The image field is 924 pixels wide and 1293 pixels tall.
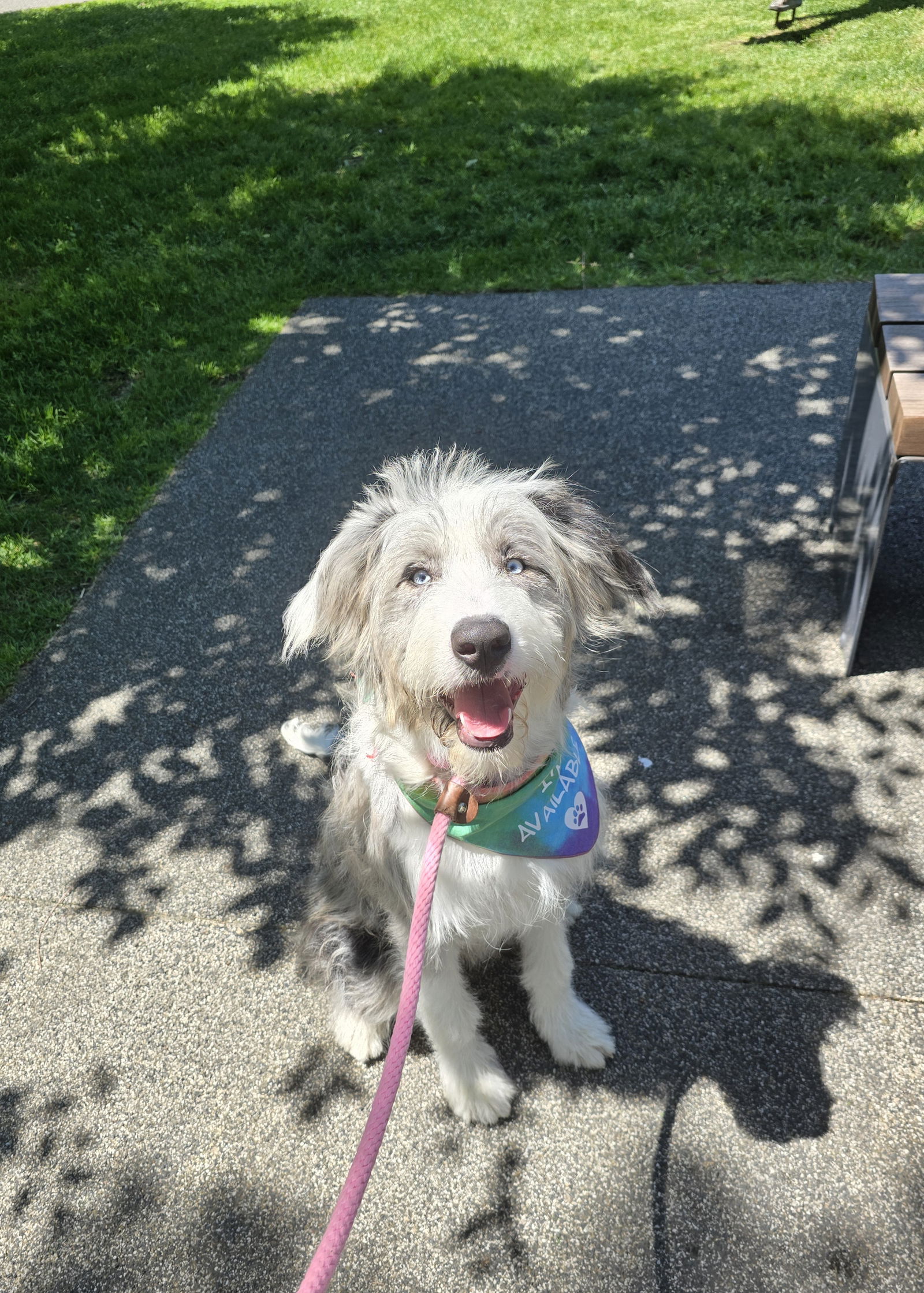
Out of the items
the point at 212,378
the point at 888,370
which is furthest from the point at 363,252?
the point at 888,370

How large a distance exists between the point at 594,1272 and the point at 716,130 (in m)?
10.0

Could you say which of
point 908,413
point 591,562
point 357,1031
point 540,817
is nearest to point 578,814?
point 540,817

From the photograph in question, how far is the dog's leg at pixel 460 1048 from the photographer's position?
105 inches

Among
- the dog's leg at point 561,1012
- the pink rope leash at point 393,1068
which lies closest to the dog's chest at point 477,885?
the pink rope leash at point 393,1068

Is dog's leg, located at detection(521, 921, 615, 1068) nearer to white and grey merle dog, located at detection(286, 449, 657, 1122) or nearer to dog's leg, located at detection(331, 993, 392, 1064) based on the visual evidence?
white and grey merle dog, located at detection(286, 449, 657, 1122)

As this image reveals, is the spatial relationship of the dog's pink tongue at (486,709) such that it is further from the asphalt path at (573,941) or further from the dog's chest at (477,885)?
the asphalt path at (573,941)

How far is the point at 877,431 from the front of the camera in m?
3.91

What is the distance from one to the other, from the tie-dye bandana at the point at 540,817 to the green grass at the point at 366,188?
3553mm

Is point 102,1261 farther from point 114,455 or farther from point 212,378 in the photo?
point 212,378

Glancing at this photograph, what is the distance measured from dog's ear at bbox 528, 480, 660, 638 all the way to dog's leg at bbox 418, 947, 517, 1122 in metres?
1.13

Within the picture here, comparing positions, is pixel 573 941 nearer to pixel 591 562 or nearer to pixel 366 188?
pixel 591 562

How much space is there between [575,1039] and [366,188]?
28.6 feet

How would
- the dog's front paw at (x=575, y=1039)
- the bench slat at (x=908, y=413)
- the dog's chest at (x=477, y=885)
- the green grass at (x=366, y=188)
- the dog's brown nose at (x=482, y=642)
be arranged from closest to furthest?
1. the dog's brown nose at (x=482, y=642)
2. the dog's chest at (x=477, y=885)
3. the dog's front paw at (x=575, y=1039)
4. the bench slat at (x=908, y=413)
5. the green grass at (x=366, y=188)

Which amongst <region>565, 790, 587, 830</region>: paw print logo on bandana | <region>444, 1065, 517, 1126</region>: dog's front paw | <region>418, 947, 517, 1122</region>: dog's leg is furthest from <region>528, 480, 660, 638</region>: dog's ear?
<region>444, 1065, 517, 1126</region>: dog's front paw
